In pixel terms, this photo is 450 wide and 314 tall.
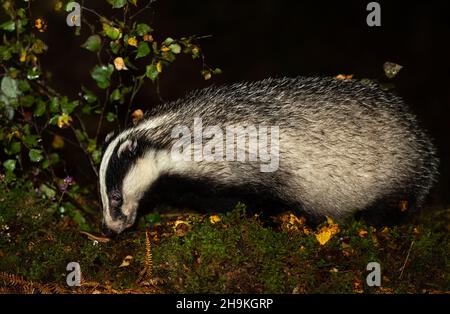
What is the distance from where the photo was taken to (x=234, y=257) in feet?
16.4

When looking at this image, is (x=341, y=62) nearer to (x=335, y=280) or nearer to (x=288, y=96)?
(x=288, y=96)

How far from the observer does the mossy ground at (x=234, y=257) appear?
16.0ft

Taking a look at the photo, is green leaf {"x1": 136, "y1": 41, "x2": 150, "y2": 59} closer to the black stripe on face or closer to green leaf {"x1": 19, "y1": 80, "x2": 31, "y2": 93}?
the black stripe on face

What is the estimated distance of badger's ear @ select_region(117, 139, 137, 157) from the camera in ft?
18.5

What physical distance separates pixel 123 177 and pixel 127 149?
295mm

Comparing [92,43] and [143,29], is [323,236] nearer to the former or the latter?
[143,29]

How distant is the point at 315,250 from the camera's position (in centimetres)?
520

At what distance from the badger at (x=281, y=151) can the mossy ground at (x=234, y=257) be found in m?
0.33

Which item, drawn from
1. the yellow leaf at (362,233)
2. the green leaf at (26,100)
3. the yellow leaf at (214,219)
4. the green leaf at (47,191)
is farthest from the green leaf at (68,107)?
the yellow leaf at (362,233)

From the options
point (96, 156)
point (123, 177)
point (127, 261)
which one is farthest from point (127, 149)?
point (96, 156)

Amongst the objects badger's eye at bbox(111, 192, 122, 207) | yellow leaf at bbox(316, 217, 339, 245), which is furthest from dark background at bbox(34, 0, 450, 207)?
yellow leaf at bbox(316, 217, 339, 245)

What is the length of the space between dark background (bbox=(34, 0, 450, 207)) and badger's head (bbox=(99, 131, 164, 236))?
6.11 m

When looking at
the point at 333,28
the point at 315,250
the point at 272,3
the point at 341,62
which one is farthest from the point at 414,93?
the point at 315,250

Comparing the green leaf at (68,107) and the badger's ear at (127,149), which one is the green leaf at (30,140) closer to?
the green leaf at (68,107)
